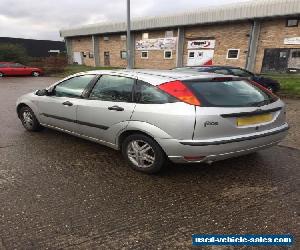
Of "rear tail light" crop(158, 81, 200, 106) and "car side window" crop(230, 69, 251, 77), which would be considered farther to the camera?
"car side window" crop(230, 69, 251, 77)

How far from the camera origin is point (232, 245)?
245 cm

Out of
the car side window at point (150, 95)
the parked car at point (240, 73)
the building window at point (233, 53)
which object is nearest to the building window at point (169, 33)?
the building window at point (233, 53)

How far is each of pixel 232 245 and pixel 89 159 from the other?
8.48 ft

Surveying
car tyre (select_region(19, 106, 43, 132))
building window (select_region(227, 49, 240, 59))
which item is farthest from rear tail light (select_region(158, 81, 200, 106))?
building window (select_region(227, 49, 240, 59))

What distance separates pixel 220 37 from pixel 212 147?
19.9m

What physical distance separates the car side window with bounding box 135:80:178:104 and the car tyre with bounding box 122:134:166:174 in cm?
48

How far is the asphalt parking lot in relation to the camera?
2551 mm

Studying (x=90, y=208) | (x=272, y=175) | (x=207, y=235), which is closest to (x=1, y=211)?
(x=90, y=208)

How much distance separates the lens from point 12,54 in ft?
99.8

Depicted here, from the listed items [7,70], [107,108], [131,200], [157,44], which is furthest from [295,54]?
[7,70]

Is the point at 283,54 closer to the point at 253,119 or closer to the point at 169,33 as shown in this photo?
the point at 169,33

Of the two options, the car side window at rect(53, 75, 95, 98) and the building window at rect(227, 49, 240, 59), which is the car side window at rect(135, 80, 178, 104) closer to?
the car side window at rect(53, 75, 95, 98)

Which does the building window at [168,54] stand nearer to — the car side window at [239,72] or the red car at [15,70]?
the red car at [15,70]

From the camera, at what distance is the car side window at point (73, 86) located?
4523mm
